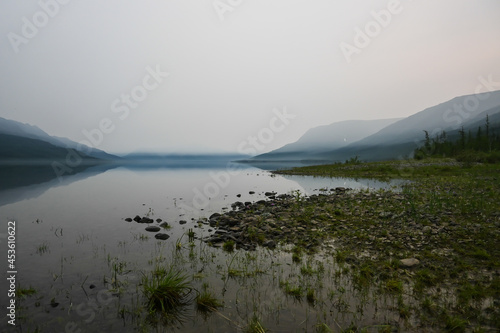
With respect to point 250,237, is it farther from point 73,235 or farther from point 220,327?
point 73,235

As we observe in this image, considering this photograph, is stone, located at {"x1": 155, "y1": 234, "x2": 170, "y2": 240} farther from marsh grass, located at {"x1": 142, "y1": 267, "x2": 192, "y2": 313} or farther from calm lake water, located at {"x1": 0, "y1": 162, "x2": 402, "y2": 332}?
marsh grass, located at {"x1": 142, "y1": 267, "x2": 192, "y2": 313}

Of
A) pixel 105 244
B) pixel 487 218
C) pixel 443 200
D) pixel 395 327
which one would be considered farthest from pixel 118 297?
pixel 443 200

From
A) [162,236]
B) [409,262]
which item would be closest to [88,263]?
[162,236]

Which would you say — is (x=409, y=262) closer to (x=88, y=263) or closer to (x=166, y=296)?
(x=166, y=296)

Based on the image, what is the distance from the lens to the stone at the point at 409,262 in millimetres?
8406

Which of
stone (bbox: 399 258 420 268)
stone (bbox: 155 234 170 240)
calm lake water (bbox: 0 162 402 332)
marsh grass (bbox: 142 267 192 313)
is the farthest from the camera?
stone (bbox: 155 234 170 240)

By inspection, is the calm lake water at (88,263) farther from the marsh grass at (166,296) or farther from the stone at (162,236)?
the marsh grass at (166,296)

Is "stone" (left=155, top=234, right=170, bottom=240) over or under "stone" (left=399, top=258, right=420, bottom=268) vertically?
over

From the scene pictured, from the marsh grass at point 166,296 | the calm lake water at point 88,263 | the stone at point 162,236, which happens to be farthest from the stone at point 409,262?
the stone at point 162,236

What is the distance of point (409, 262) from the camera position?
27.9 ft

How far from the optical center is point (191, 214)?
62.5 ft

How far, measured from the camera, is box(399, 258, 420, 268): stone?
841 cm

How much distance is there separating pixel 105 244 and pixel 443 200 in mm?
21662

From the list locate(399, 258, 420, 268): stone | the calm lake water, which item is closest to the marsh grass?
the calm lake water
